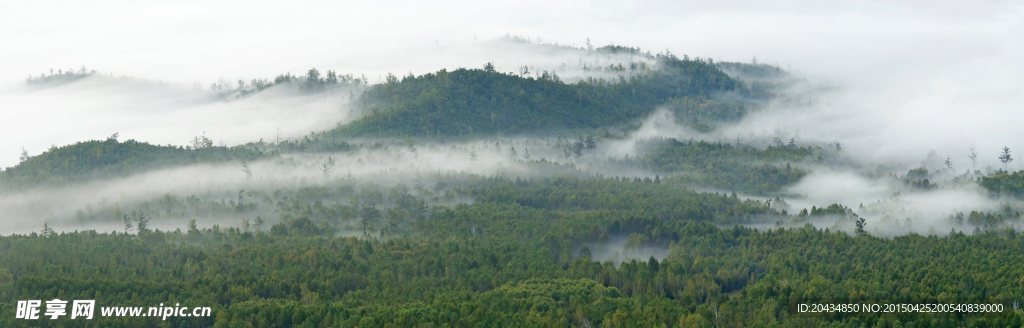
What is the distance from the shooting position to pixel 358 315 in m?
151

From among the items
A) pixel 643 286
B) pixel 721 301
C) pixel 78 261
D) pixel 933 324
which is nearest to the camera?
pixel 933 324

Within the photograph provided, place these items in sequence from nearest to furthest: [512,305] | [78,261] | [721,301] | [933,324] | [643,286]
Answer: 1. [933,324]
2. [512,305]
3. [721,301]
4. [643,286]
5. [78,261]

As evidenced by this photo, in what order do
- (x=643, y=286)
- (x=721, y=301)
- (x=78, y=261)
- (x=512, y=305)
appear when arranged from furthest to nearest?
(x=78, y=261) < (x=643, y=286) < (x=721, y=301) < (x=512, y=305)

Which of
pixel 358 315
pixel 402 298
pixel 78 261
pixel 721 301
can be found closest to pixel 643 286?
pixel 721 301

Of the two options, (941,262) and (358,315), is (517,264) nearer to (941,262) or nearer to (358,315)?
(358,315)

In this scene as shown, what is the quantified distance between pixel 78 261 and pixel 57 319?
163 ft

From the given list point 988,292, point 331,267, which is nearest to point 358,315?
point 331,267

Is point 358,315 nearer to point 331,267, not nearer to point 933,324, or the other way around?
point 331,267

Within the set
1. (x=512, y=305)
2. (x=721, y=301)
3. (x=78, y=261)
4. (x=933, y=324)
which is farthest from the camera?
(x=78, y=261)

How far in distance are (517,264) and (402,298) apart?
3591 cm

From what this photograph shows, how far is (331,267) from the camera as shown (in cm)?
19362

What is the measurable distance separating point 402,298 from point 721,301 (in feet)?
193

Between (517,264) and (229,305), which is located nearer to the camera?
(229,305)

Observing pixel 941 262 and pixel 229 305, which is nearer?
pixel 229 305
